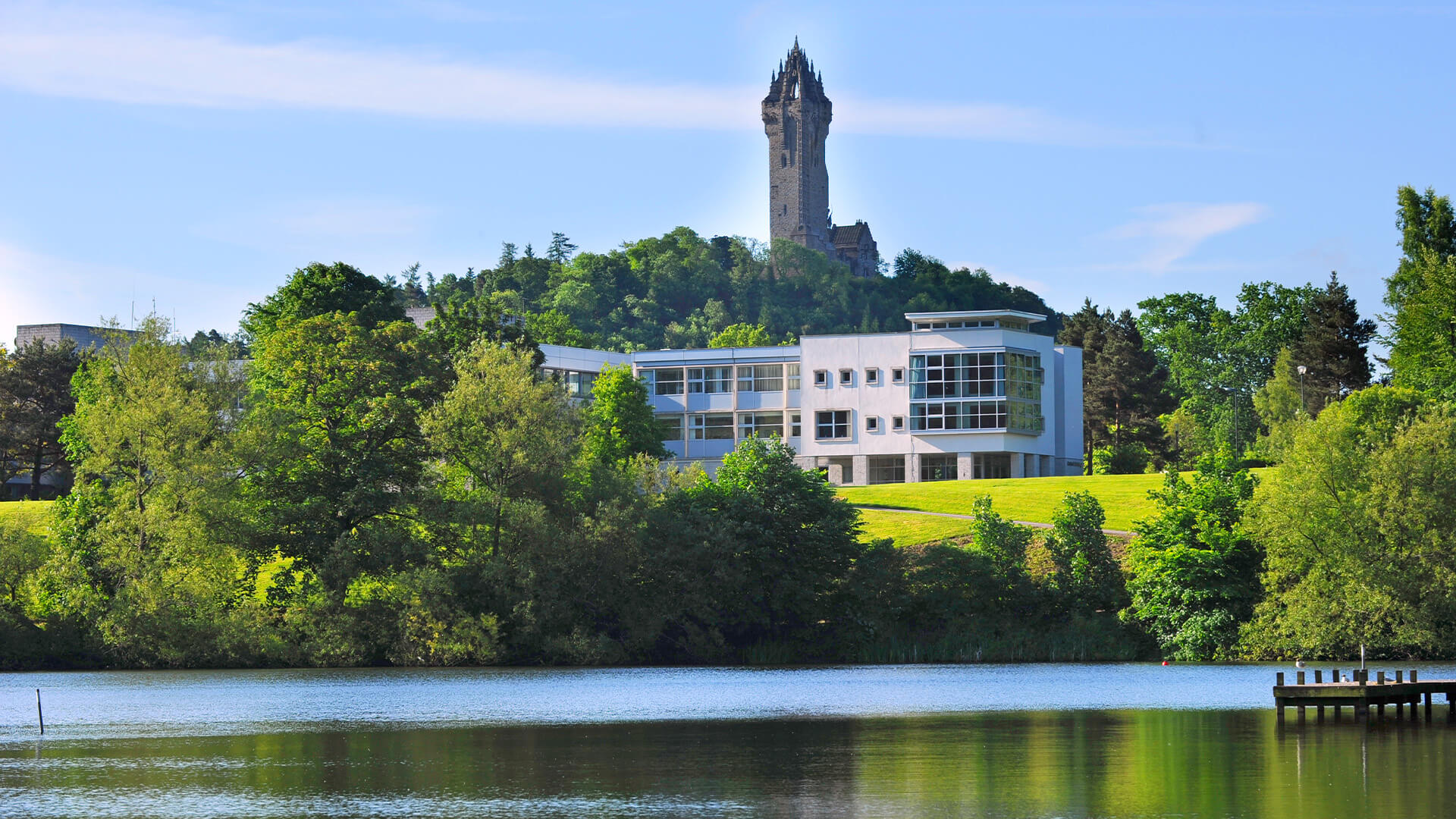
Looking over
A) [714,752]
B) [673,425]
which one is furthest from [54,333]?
[714,752]

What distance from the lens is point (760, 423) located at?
14400cm

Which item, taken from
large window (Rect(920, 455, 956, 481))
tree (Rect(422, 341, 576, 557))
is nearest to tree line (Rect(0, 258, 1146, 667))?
tree (Rect(422, 341, 576, 557))

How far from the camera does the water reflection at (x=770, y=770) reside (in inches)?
1060

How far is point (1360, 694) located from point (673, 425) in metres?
105

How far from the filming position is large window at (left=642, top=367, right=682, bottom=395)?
479 feet

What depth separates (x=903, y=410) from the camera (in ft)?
439

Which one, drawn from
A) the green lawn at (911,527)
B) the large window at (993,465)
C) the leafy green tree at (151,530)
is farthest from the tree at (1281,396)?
the leafy green tree at (151,530)

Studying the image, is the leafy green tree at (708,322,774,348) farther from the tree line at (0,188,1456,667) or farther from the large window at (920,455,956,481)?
the tree line at (0,188,1456,667)

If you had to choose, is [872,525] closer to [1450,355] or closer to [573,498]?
[573,498]

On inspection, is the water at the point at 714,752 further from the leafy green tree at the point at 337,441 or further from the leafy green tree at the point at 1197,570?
the leafy green tree at the point at 337,441

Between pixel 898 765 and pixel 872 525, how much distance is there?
63.9 meters

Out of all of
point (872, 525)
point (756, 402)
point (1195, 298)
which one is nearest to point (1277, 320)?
point (1195, 298)

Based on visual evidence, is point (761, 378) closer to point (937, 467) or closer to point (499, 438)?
point (937, 467)

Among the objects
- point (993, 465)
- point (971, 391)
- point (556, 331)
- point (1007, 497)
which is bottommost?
point (1007, 497)
